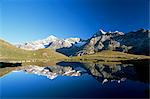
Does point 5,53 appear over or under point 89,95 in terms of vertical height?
over

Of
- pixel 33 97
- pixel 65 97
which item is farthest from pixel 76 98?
pixel 33 97

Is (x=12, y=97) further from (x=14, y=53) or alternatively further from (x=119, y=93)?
(x=14, y=53)

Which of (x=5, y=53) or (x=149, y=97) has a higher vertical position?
(x=5, y=53)

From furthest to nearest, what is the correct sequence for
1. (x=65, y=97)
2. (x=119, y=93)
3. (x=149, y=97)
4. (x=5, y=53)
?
(x=5, y=53)
(x=119, y=93)
(x=65, y=97)
(x=149, y=97)

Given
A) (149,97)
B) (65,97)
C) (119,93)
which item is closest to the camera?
(149,97)

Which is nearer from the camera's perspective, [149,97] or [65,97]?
[149,97]

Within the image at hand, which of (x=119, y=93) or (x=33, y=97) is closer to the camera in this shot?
(x=33, y=97)

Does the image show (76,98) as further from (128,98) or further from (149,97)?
(149,97)

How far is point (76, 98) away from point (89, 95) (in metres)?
2.50

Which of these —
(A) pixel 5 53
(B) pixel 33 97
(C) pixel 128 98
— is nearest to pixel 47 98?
(B) pixel 33 97

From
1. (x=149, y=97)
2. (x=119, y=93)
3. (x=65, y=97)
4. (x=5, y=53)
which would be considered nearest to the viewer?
(x=149, y=97)

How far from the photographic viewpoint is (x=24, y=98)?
78.3ft

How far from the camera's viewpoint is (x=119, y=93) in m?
26.8

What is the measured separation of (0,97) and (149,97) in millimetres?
13230
